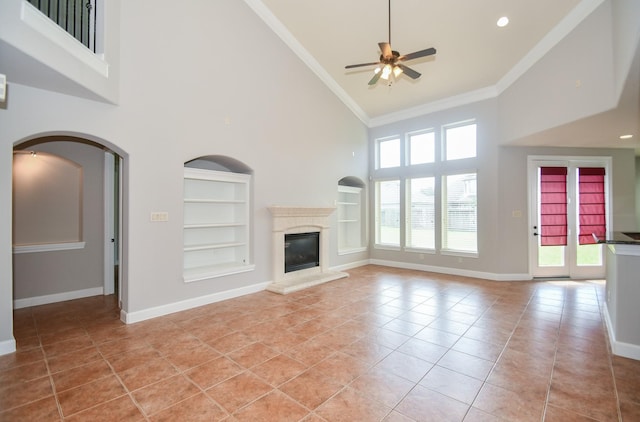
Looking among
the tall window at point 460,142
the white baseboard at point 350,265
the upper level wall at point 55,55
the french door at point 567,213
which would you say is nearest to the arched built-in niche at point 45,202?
the upper level wall at point 55,55

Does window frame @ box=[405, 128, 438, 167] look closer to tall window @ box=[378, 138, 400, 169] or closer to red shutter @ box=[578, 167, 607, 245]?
tall window @ box=[378, 138, 400, 169]

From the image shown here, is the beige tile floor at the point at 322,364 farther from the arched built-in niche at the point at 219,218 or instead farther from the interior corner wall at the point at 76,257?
the arched built-in niche at the point at 219,218

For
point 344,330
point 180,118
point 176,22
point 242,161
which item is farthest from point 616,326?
point 176,22

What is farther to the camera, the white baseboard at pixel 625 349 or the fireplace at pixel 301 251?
the fireplace at pixel 301 251

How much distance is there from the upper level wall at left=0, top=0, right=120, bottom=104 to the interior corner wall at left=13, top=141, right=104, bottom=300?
2.02 metres

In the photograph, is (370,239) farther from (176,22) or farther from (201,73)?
(176,22)

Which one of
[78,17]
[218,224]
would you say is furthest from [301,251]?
[78,17]

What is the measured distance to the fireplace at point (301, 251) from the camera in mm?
5980

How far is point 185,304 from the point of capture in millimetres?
4371

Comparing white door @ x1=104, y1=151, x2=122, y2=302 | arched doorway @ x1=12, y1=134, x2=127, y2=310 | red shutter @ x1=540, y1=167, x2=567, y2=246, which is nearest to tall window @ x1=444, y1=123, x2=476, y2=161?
red shutter @ x1=540, y1=167, x2=567, y2=246

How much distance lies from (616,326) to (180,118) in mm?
5877

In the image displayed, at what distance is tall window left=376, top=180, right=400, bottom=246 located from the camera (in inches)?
306

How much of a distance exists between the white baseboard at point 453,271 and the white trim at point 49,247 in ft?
21.2

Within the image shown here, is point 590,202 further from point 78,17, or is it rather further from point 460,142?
point 78,17
